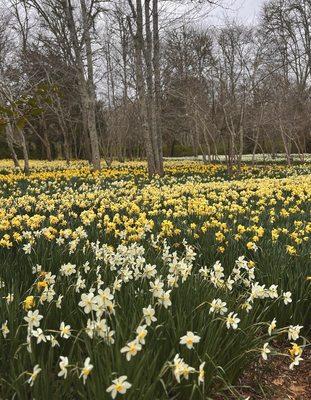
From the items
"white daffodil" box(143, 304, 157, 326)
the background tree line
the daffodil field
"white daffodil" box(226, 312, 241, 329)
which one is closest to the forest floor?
the daffodil field

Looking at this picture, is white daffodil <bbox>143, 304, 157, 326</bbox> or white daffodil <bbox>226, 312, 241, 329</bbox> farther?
white daffodil <bbox>226, 312, 241, 329</bbox>

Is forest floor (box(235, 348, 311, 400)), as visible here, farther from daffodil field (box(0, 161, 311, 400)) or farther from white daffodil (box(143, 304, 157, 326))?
white daffodil (box(143, 304, 157, 326))

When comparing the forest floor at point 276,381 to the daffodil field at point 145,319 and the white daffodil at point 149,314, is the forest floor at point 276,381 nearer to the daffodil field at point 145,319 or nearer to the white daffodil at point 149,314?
the daffodil field at point 145,319

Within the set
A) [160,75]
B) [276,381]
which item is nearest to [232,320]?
[276,381]

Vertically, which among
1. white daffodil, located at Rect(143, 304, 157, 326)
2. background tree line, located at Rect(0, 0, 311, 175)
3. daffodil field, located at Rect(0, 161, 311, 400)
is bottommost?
daffodil field, located at Rect(0, 161, 311, 400)

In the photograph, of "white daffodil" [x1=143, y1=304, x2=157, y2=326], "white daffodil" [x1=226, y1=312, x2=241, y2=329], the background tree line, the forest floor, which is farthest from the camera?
the background tree line

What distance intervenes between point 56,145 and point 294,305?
39.9m

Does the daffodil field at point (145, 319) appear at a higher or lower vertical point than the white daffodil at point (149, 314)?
lower

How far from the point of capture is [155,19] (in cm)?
1566

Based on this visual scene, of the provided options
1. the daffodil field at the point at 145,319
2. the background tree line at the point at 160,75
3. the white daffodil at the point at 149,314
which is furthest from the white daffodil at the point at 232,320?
the background tree line at the point at 160,75

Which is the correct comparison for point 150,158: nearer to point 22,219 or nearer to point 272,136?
point 22,219

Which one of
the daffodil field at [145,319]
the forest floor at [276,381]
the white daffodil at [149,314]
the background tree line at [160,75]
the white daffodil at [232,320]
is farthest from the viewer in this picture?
the background tree line at [160,75]

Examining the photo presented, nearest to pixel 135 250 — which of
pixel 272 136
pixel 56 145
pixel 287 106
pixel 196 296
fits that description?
pixel 196 296

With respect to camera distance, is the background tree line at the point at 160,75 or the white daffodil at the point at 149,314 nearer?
the white daffodil at the point at 149,314
